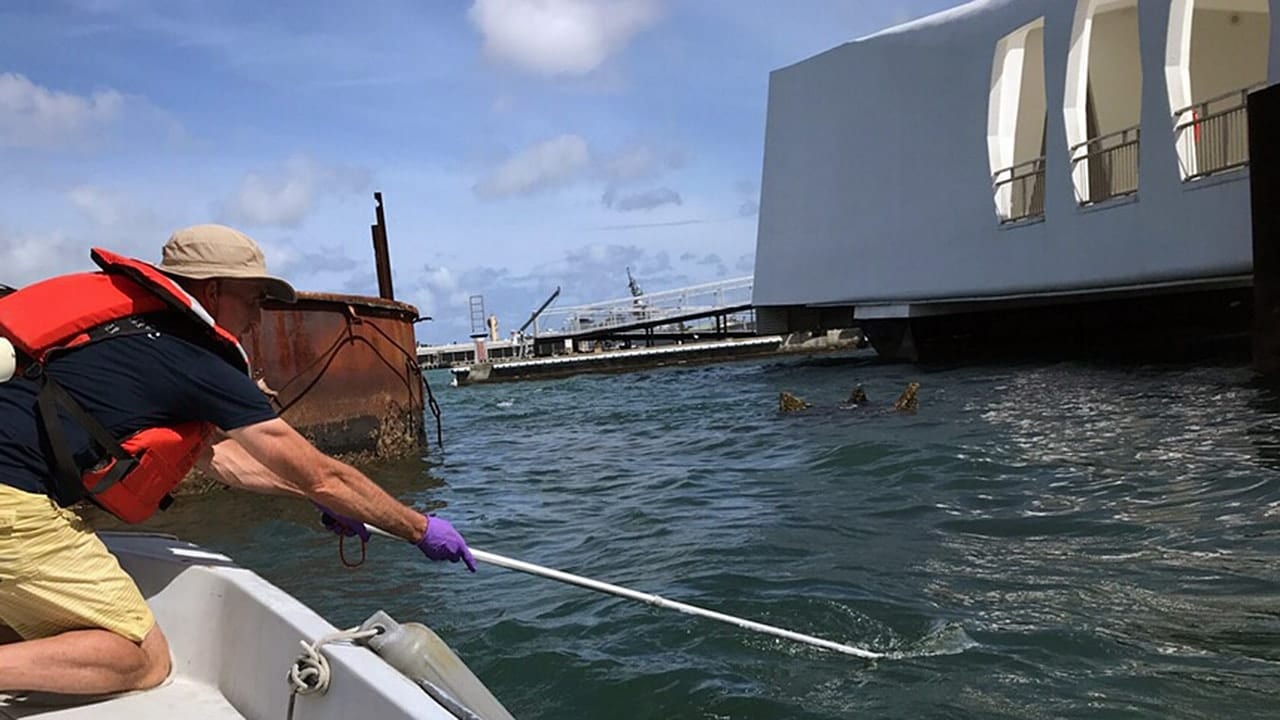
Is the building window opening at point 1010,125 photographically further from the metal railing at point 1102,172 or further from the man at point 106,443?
the man at point 106,443

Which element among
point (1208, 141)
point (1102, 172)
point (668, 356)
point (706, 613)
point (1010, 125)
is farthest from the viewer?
point (668, 356)

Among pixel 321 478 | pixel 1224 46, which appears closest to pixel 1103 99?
pixel 1224 46

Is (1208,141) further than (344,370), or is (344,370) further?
(1208,141)

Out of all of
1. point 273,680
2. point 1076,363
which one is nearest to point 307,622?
point 273,680

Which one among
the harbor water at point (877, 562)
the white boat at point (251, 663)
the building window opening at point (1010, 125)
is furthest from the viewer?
the building window opening at point (1010, 125)

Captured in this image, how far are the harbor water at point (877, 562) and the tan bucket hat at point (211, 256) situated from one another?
1984 millimetres

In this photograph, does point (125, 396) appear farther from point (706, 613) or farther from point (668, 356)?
point (668, 356)

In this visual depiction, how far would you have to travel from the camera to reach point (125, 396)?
254 cm

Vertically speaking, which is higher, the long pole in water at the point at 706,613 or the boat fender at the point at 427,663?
the boat fender at the point at 427,663

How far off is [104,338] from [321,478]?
69cm

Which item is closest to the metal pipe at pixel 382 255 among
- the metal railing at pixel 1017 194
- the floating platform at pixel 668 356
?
the metal railing at pixel 1017 194

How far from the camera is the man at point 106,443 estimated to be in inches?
98.0

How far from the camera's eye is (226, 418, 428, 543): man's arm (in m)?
2.68

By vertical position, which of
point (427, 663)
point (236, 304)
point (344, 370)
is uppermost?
point (236, 304)
